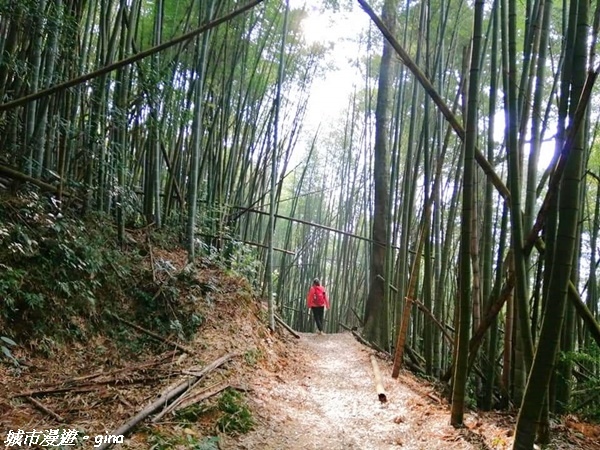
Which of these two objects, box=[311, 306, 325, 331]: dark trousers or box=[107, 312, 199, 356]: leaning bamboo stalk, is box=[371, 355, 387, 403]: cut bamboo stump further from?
box=[311, 306, 325, 331]: dark trousers

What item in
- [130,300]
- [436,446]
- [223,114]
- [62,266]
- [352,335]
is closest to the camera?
[436,446]

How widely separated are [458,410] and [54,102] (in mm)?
3374

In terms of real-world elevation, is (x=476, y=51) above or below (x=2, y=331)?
above

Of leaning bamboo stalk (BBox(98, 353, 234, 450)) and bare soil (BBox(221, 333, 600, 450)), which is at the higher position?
leaning bamboo stalk (BBox(98, 353, 234, 450))

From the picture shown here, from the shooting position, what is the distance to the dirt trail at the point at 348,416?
206cm

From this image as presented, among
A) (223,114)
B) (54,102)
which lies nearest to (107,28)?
(54,102)

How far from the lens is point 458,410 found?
213 cm

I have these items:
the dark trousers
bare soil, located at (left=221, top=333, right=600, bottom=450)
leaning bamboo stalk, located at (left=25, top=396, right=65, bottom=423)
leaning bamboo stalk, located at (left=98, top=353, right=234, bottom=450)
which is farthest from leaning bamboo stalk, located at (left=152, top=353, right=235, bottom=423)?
the dark trousers

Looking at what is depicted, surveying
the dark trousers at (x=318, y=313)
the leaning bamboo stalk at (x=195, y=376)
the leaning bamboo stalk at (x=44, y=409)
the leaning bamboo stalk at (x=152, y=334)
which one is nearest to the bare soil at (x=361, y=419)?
the leaning bamboo stalk at (x=195, y=376)

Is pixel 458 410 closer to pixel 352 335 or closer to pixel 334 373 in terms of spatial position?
A: pixel 334 373

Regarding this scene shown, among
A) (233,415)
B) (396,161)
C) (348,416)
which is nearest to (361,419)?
(348,416)

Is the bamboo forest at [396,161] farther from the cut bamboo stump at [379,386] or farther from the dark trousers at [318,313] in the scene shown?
the dark trousers at [318,313]

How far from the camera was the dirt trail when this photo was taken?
206 centimetres

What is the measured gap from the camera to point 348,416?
2.67m
